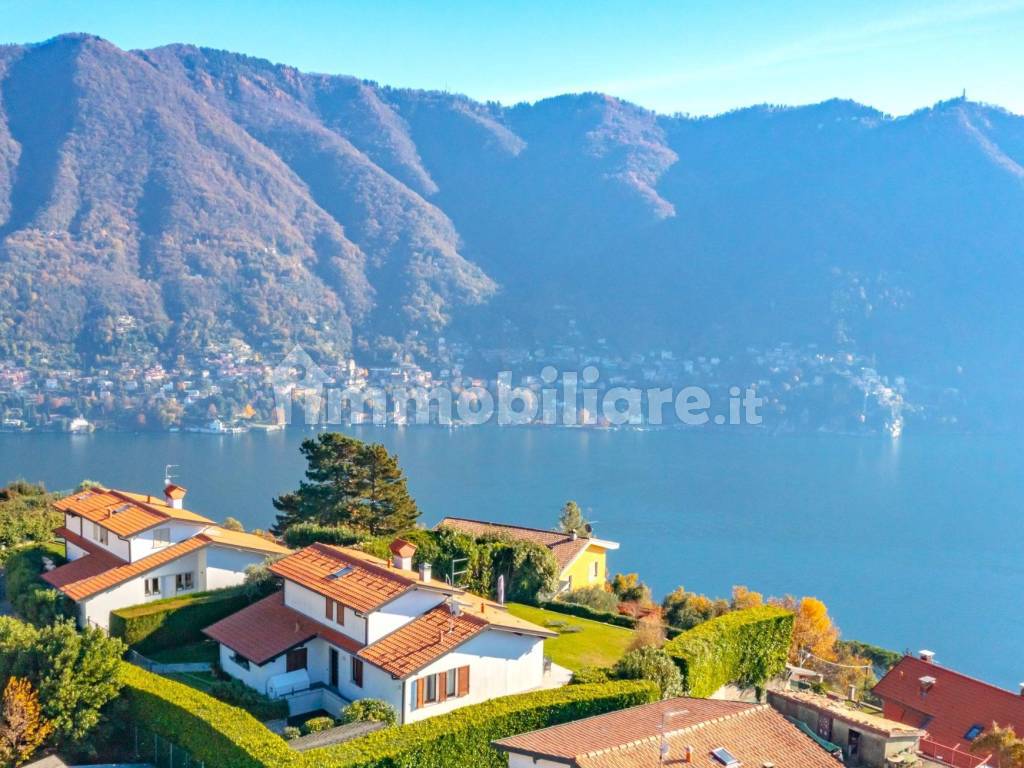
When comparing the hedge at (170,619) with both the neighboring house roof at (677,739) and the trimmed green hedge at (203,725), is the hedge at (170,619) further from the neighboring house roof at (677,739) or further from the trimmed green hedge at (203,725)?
→ the neighboring house roof at (677,739)

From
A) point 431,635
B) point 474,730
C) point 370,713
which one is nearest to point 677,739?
point 474,730

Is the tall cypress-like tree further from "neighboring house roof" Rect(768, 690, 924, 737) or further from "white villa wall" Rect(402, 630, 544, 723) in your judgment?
"neighboring house roof" Rect(768, 690, 924, 737)

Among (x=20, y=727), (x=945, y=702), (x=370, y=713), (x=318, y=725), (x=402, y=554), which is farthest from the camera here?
(x=945, y=702)

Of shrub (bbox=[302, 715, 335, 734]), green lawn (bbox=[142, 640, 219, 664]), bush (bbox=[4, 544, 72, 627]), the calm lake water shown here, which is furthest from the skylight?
the calm lake water

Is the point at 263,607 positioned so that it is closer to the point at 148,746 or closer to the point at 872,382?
the point at 148,746

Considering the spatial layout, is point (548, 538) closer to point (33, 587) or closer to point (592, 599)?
point (592, 599)

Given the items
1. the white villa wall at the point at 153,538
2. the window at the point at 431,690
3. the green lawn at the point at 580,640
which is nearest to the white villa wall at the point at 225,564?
the white villa wall at the point at 153,538
